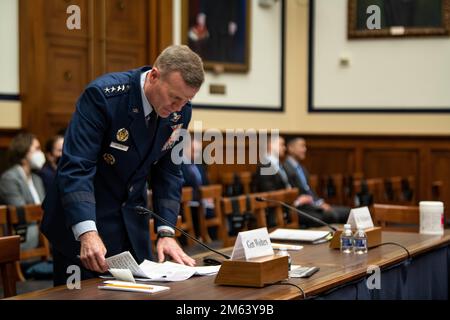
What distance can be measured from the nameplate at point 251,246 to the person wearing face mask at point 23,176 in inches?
146

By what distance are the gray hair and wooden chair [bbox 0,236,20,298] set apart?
0.92 metres

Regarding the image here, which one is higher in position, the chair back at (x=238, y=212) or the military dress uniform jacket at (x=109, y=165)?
the military dress uniform jacket at (x=109, y=165)

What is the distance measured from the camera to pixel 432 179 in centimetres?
1105

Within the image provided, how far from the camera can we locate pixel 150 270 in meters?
2.97

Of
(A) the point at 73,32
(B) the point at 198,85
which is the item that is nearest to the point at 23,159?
(A) the point at 73,32

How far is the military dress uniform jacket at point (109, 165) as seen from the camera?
2.83m


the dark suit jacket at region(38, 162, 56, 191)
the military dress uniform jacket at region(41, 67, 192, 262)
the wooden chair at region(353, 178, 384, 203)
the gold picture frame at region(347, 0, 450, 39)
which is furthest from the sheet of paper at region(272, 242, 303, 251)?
the gold picture frame at region(347, 0, 450, 39)

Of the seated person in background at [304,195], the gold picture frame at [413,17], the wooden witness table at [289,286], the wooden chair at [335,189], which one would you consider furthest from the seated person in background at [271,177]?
the wooden witness table at [289,286]

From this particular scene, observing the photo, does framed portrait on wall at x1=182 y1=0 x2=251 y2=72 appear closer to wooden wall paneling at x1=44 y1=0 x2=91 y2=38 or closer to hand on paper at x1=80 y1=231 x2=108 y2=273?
wooden wall paneling at x1=44 y1=0 x2=91 y2=38

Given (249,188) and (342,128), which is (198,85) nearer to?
(249,188)

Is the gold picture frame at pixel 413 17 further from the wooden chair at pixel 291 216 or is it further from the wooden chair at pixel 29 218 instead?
the wooden chair at pixel 29 218

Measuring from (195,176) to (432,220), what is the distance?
3.84 m

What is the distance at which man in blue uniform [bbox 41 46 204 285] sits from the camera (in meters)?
2.80

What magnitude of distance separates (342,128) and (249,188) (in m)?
2.30
